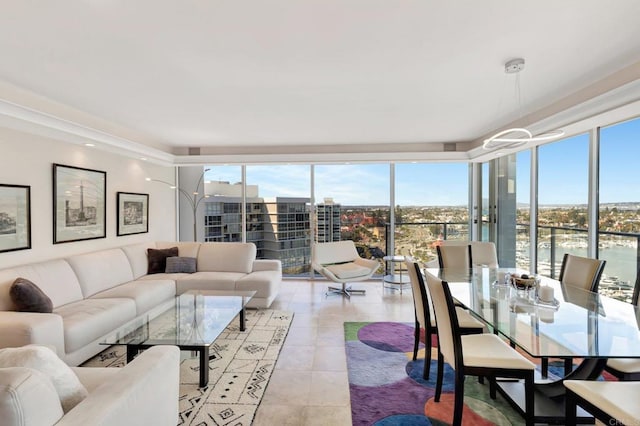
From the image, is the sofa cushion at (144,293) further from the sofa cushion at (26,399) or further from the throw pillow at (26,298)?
the sofa cushion at (26,399)

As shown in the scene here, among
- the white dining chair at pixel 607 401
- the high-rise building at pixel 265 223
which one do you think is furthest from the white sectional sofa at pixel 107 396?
the high-rise building at pixel 265 223

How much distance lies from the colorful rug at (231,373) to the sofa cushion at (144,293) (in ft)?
1.81

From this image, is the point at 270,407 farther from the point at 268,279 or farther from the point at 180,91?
the point at 180,91

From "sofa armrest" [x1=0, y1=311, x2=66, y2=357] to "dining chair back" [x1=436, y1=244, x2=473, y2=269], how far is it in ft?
13.1

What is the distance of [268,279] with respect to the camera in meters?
4.52

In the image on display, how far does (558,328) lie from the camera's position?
2.04m

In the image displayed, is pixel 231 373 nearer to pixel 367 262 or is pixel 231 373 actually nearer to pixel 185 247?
pixel 185 247

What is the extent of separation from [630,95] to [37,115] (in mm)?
5368

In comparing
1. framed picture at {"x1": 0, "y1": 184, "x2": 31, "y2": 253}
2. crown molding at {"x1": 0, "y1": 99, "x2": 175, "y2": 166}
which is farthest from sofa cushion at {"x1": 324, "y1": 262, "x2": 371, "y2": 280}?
framed picture at {"x1": 0, "y1": 184, "x2": 31, "y2": 253}

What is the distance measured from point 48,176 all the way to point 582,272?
567cm

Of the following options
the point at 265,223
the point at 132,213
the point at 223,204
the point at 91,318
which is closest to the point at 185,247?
the point at 132,213

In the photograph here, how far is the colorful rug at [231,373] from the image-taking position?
2229mm

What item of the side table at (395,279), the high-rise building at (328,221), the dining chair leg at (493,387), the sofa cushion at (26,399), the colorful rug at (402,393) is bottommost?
the colorful rug at (402,393)

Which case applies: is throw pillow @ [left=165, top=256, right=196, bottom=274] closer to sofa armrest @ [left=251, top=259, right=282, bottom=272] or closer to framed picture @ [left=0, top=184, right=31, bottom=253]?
sofa armrest @ [left=251, top=259, right=282, bottom=272]
